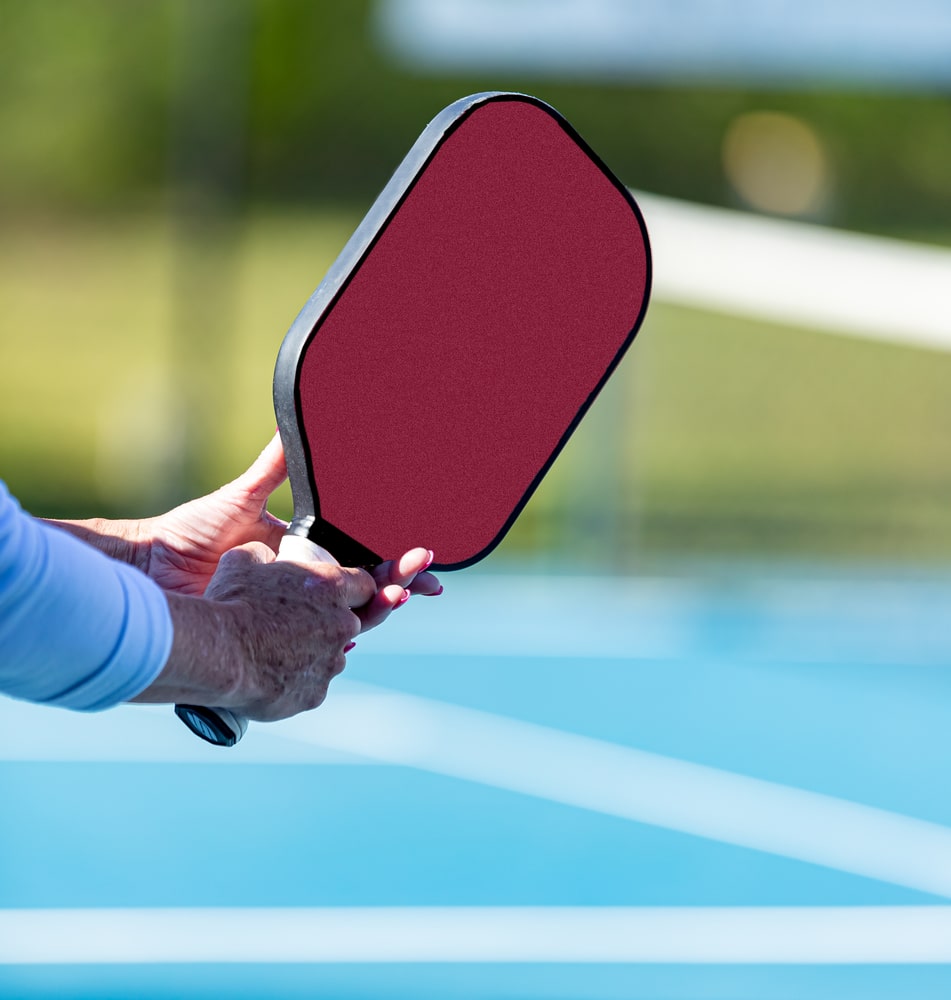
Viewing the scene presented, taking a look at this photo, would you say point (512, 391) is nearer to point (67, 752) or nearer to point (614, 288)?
point (614, 288)

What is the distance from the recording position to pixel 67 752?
17.9 feet

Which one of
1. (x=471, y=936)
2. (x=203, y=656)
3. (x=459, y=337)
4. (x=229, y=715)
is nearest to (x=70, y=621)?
(x=203, y=656)

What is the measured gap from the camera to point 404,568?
212 centimetres

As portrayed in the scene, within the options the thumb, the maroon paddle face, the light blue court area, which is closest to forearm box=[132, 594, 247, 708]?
the thumb

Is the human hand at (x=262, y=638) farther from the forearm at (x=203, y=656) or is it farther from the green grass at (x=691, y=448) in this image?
the green grass at (x=691, y=448)

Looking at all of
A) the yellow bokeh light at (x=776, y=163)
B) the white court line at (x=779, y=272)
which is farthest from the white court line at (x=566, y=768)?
the yellow bokeh light at (x=776, y=163)

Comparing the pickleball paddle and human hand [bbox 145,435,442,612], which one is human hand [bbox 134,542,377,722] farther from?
human hand [bbox 145,435,442,612]

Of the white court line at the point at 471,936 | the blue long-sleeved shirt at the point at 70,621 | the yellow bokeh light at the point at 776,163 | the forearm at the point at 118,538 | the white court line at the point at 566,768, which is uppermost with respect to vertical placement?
the blue long-sleeved shirt at the point at 70,621

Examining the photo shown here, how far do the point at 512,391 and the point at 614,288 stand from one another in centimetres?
18

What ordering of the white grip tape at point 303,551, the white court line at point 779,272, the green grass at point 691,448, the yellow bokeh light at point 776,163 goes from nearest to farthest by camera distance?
the white grip tape at point 303,551 → the white court line at point 779,272 → the green grass at point 691,448 → the yellow bokeh light at point 776,163

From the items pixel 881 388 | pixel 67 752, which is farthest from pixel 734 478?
pixel 67 752

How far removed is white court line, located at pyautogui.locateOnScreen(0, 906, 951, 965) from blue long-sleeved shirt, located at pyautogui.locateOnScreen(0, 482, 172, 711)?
230 cm

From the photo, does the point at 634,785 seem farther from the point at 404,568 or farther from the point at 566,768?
the point at 404,568

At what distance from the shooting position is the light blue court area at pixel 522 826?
398cm
